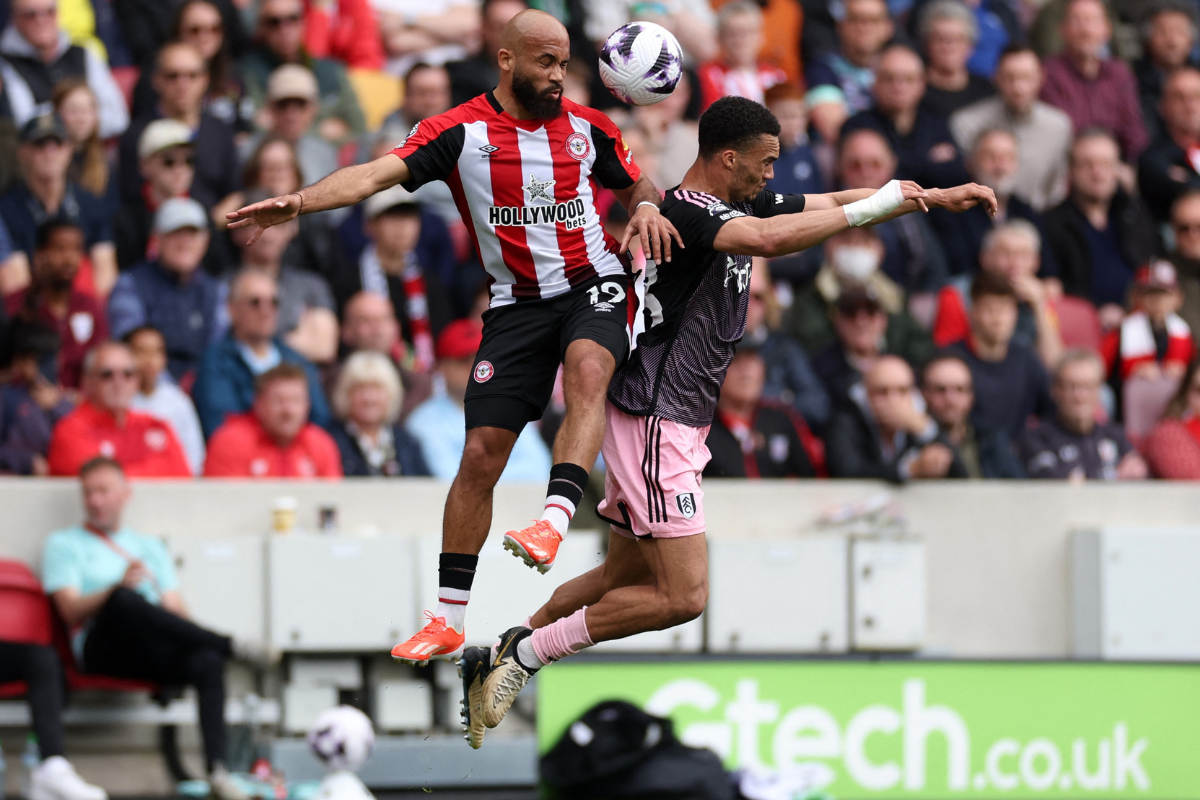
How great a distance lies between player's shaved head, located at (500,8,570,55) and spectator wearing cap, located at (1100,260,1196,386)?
699cm

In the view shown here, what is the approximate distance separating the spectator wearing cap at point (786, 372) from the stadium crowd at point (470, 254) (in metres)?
0.02

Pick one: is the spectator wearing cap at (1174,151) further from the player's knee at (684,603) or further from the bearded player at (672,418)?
the player's knee at (684,603)

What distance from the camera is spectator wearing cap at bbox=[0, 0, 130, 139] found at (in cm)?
1205

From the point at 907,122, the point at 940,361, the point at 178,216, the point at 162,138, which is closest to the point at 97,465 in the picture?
the point at 178,216

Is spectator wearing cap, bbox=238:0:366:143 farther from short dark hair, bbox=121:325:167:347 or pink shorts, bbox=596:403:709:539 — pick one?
pink shorts, bbox=596:403:709:539

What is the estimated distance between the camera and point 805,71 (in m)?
14.4

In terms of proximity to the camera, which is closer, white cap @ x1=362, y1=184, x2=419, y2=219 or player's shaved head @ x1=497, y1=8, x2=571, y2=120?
player's shaved head @ x1=497, y1=8, x2=571, y2=120

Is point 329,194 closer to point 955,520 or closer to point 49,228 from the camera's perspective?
point 49,228

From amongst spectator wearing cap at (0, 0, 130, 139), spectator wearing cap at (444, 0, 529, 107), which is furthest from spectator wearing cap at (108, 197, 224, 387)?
spectator wearing cap at (444, 0, 529, 107)

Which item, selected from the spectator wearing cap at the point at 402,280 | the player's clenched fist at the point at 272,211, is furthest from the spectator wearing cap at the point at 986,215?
the player's clenched fist at the point at 272,211

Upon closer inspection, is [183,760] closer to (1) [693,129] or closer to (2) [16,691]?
(2) [16,691]

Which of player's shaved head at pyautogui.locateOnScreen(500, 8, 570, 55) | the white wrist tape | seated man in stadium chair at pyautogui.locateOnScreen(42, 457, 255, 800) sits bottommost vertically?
seated man in stadium chair at pyautogui.locateOnScreen(42, 457, 255, 800)

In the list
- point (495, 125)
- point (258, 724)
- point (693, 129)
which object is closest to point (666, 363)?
point (495, 125)

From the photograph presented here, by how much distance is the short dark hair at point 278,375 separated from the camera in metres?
10.2
